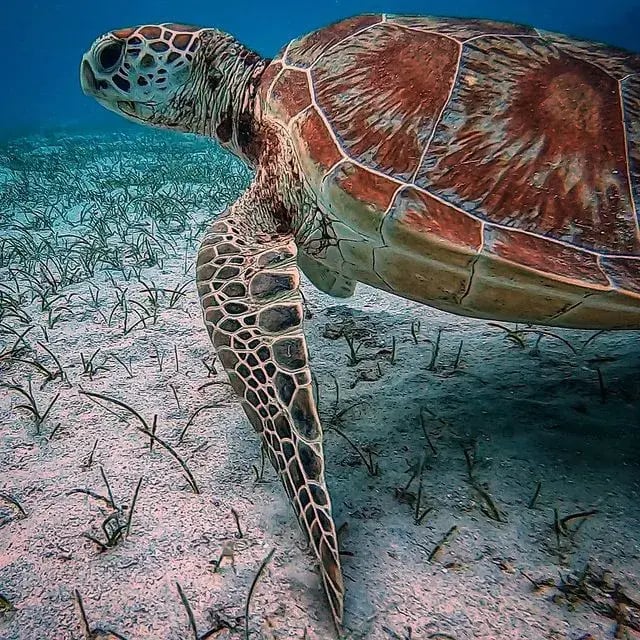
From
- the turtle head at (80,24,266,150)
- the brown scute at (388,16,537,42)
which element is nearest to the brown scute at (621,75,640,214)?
the brown scute at (388,16,537,42)

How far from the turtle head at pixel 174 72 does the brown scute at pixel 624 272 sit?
2.36 meters

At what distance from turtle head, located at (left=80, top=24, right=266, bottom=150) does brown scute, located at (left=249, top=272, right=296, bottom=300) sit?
4.95 ft

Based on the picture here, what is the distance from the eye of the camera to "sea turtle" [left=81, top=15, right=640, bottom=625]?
1771mm

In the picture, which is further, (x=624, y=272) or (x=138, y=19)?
(x=138, y=19)

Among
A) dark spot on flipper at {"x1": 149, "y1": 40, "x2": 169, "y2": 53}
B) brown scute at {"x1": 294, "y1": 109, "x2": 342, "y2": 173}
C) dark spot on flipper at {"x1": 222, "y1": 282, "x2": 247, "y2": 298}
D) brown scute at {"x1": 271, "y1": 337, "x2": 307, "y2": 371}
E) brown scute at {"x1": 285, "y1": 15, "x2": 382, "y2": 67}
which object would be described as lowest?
brown scute at {"x1": 271, "y1": 337, "x2": 307, "y2": 371}

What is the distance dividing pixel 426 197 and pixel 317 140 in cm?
64

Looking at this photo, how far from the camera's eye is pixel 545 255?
5.93ft

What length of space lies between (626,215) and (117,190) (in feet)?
29.5

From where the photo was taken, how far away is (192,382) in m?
2.73

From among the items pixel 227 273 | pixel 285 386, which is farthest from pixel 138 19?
pixel 285 386

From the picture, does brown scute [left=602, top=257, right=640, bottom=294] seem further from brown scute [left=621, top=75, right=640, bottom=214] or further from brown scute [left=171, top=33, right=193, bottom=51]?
brown scute [left=171, top=33, right=193, bottom=51]

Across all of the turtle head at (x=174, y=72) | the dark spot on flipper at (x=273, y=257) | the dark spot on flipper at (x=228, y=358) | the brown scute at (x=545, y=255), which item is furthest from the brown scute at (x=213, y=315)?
the turtle head at (x=174, y=72)

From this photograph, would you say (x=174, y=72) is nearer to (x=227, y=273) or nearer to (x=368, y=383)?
(x=227, y=273)

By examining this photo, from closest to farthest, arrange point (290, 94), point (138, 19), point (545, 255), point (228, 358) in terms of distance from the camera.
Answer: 1. point (545, 255)
2. point (228, 358)
3. point (290, 94)
4. point (138, 19)
